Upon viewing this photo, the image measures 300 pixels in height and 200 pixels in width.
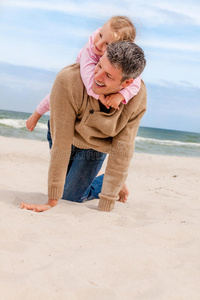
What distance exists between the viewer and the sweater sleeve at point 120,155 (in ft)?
9.80

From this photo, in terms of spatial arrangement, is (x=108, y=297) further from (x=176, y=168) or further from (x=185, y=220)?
(x=176, y=168)

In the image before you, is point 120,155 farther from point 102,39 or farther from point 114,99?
point 102,39

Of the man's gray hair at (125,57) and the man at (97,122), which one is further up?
the man's gray hair at (125,57)

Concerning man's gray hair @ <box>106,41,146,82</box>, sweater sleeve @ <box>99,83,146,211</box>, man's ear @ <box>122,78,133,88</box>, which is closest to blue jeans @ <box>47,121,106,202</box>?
sweater sleeve @ <box>99,83,146,211</box>

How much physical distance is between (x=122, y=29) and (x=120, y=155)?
1053 millimetres

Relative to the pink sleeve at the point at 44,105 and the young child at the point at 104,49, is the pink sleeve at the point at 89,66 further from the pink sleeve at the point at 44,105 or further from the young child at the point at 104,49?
the pink sleeve at the point at 44,105

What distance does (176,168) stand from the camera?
27.6 ft

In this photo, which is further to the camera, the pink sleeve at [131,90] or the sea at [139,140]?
the sea at [139,140]

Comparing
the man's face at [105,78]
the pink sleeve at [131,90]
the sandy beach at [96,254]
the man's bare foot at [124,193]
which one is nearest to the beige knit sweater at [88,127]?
the pink sleeve at [131,90]

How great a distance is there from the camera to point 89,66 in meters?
2.71

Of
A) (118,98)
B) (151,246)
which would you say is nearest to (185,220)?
(151,246)

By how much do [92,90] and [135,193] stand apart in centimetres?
248

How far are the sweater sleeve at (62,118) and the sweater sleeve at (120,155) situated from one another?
402 millimetres

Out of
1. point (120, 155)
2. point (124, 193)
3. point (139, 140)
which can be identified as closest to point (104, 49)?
point (120, 155)
